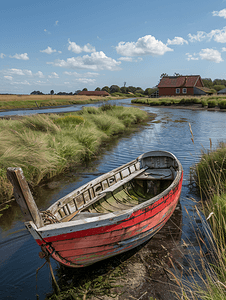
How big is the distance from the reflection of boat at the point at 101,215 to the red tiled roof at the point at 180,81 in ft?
174

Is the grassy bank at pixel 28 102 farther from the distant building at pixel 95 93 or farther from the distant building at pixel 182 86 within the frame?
the distant building at pixel 95 93

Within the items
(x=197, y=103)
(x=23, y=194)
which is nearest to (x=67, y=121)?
(x=23, y=194)

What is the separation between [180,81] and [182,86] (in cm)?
237

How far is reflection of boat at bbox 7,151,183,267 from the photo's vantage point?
9.32 feet

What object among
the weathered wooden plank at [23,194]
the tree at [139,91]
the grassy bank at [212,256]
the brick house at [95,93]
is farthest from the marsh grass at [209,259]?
the tree at [139,91]

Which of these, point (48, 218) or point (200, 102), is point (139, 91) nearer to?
point (200, 102)

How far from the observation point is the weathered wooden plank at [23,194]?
105 inches

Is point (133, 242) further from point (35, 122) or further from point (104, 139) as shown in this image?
point (104, 139)

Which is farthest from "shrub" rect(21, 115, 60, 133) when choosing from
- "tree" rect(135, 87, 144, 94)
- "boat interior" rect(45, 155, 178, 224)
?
"tree" rect(135, 87, 144, 94)

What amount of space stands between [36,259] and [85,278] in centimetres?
124

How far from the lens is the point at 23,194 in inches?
107

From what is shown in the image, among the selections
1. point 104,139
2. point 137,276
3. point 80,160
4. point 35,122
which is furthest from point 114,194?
point 104,139

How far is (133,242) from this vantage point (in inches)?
155

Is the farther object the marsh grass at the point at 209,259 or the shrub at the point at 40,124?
the shrub at the point at 40,124
